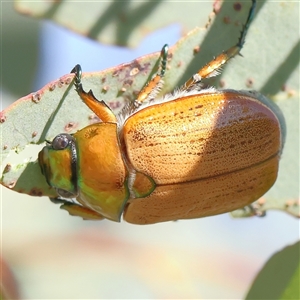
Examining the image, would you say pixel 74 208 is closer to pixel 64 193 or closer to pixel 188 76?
pixel 64 193

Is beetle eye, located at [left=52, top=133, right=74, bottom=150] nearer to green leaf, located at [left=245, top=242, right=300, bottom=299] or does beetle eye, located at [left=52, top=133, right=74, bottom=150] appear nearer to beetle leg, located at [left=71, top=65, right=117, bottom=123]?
beetle leg, located at [left=71, top=65, right=117, bottom=123]

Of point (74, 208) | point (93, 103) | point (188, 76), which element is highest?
point (188, 76)

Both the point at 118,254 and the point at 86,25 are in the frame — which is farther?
the point at 118,254

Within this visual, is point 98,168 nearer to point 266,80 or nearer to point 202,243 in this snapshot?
point 266,80

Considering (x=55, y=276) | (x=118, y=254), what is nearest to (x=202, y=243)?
(x=118, y=254)

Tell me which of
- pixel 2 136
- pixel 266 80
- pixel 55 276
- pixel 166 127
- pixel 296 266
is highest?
pixel 266 80

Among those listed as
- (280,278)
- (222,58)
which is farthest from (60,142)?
(280,278)
